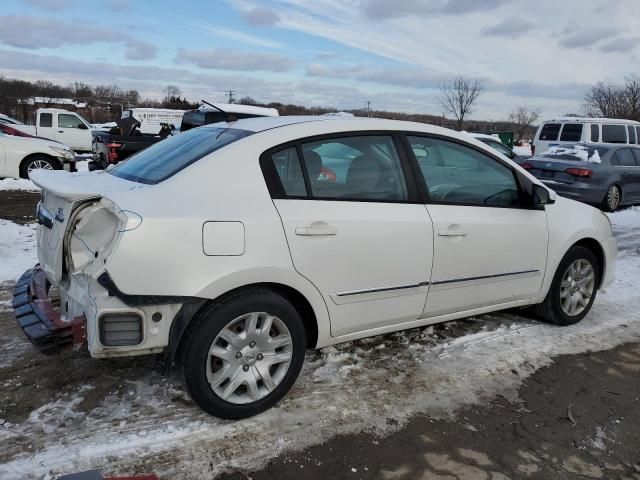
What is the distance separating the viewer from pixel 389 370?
12.3ft

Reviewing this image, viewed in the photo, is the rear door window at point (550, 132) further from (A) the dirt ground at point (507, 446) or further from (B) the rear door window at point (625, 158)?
(A) the dirt ground at point (507, 446)

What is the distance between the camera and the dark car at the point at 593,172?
36.6 feet

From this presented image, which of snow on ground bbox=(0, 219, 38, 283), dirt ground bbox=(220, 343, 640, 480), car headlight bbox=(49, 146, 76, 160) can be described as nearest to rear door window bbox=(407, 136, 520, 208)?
dirt ground bbox=(220, 343, 640, 480)

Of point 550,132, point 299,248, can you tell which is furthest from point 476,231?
point 550,132

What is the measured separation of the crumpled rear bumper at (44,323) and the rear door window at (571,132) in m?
15.4

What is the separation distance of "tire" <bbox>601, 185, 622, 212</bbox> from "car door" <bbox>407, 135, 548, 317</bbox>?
27.7 ft

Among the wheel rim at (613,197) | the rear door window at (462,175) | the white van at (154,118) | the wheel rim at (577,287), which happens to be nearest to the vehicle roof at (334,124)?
the rear door window at (462,175)

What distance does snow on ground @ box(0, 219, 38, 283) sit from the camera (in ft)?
18.5

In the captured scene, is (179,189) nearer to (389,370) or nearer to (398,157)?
(398,157)

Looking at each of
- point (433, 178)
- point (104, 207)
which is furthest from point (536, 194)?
point (104, 207)

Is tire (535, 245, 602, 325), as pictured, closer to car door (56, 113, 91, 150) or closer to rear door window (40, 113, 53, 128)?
car door (56, 113, 91, 150)

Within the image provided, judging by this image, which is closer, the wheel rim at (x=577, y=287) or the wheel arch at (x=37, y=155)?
the wheel rim at (x=577, y=287)

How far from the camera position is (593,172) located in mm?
11148

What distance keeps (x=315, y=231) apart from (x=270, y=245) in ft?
0.99
